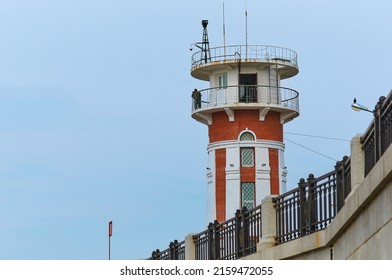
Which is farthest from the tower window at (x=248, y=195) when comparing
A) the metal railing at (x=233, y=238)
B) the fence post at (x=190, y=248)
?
the metal railing at (x=233, y=238)

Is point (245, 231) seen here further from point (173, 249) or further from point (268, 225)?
point (173, 249)

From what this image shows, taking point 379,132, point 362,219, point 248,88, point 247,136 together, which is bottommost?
point 362,219

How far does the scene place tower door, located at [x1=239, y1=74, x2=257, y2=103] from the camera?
212ft

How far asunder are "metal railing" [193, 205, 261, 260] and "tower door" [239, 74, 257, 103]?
1234 inches

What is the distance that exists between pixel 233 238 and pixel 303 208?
6.03 meters

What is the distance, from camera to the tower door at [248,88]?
64.6m

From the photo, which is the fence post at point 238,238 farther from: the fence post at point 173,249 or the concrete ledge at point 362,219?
the fence post at point 173,249

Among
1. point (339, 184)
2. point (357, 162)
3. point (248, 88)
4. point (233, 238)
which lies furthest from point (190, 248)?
point (248, 88)

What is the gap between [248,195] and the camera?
62.6 metres

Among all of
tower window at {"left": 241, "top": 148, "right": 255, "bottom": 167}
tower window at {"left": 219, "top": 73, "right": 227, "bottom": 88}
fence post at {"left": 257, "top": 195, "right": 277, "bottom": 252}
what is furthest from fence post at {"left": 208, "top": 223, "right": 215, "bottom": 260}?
tower window at {"left": 219, "top": 73, "right": 227, "bottom": 88}

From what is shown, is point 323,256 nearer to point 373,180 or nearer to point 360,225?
point 360,225

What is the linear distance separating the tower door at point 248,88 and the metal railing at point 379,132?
45.7 meters

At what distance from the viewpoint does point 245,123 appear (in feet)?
209

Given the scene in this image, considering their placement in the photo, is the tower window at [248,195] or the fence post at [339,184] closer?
the fence post at [339,184]
